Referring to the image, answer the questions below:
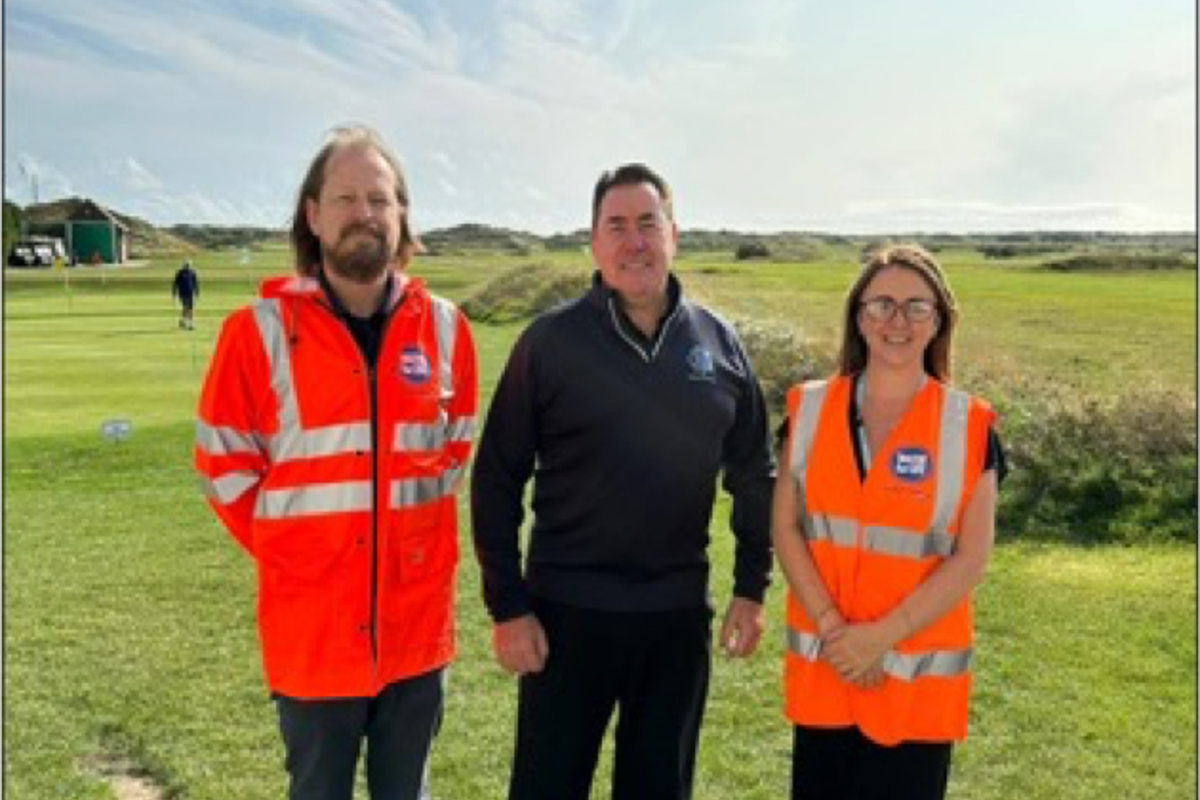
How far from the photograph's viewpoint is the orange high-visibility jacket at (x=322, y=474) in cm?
293

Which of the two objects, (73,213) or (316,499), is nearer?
(316,499)

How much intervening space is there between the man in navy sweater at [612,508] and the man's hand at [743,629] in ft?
0.52

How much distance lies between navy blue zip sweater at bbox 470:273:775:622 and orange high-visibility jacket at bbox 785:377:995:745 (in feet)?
1.14

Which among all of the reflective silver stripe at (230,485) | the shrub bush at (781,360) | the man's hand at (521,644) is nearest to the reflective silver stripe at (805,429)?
the man's hand at (521,644)

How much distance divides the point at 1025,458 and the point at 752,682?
15.5 ft

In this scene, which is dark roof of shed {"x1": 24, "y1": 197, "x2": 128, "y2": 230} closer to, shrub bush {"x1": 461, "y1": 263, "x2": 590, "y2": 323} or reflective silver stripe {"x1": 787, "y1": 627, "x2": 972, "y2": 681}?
shrub bush {"x1": 461, "y1": 263, "x2": 590, "y2": 323}

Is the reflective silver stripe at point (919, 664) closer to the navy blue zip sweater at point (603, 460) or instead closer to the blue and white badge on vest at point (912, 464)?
the blue and white badge on vest at point (912, 464)

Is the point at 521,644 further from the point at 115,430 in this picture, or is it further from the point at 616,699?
the point at 115,430

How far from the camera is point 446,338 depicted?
3.22 metres

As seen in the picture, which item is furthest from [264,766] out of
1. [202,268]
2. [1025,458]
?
[202,268]

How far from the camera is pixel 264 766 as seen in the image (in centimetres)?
472

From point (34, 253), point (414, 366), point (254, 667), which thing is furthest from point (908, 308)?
point (34, 253)

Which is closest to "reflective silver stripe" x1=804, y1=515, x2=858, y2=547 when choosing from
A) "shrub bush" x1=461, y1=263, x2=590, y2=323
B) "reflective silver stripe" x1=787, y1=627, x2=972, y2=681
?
"reflective silver stripe" x1=787, y1=627, x2=972, y2=681

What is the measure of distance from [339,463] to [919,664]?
1638 millimetres
